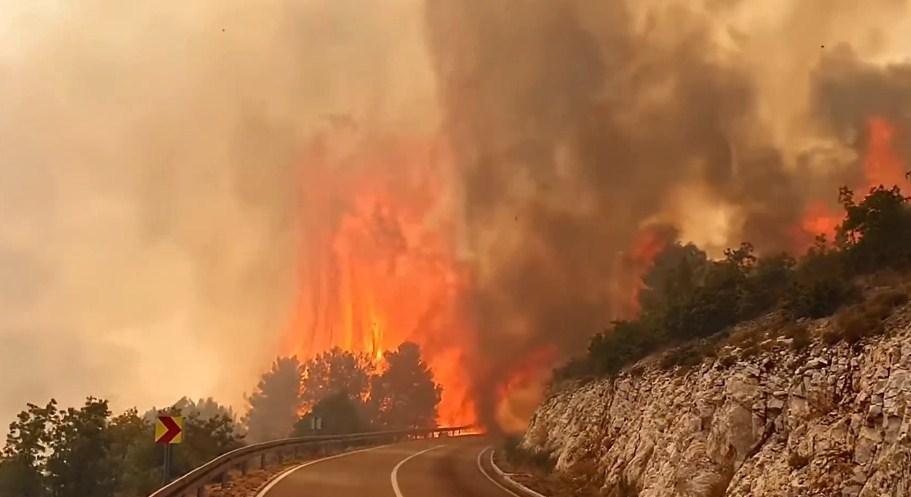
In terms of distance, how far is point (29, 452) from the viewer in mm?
52969

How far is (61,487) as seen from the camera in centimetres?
5053

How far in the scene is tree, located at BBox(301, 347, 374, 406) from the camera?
109 meters

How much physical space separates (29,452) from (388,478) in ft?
141

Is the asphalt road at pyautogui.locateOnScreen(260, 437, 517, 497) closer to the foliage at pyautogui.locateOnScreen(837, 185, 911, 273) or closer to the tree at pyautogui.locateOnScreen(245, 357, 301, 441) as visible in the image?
the foliage at pyautogui.locateOnScreen(837, 185, 911, 273)

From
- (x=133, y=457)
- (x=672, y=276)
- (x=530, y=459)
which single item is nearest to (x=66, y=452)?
(x=133, y=457)

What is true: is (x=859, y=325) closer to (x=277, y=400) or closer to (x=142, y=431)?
(x=142, y=431)

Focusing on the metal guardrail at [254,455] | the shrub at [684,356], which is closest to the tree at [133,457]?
the metal guardrail at [254,455]

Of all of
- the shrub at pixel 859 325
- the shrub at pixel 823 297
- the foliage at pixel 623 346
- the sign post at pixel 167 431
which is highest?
the foliage at pixel 623 346

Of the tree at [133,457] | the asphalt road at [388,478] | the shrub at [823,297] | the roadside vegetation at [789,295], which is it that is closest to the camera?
the roadside vegetation at [789,295]

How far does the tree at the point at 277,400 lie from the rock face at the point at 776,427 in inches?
4346

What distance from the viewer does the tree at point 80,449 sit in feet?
166

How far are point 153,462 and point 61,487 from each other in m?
21.7

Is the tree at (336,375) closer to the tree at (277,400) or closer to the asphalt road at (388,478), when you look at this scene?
the tree at (277,400)

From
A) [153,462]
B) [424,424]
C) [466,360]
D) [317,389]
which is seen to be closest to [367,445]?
[153,462]
